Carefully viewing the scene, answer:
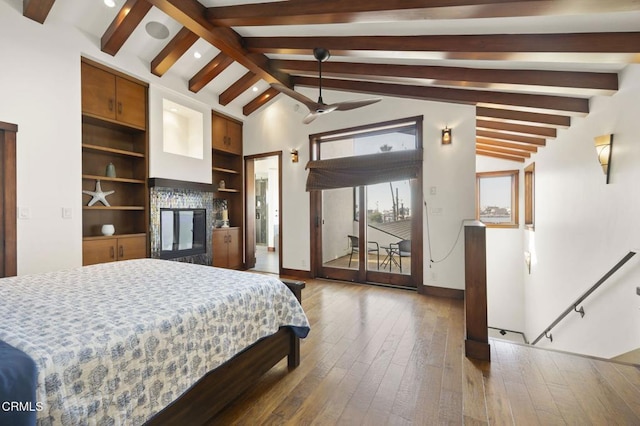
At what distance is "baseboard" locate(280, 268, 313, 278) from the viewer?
16.7 feet

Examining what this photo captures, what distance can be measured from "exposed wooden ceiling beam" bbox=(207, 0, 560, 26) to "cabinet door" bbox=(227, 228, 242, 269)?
3.65 metres

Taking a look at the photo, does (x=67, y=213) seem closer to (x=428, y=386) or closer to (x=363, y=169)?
(x=363, y=169)

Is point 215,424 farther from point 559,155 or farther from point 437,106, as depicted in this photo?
point 559,155

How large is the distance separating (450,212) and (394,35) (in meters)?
2.41

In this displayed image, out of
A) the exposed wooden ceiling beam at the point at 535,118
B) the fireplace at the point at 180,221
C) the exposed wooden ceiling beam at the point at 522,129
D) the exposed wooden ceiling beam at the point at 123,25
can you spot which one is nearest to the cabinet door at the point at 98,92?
the exposed wooden ceiling beam at the point at 123,25

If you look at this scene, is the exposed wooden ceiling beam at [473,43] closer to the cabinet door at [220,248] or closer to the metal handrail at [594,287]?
the metal handrail at [594,287]

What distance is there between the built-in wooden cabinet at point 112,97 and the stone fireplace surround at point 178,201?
2.97 ft

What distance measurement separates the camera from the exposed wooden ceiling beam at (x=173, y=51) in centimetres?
370

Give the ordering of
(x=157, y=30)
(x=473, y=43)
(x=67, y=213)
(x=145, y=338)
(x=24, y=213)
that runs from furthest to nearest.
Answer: (x=157, y=30) → (x=67, y=213) → (x=24, y=213) → (x=473, y=43) → (x=145, y=338)

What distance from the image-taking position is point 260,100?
5.65 meters

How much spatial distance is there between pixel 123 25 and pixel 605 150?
17.2 feet

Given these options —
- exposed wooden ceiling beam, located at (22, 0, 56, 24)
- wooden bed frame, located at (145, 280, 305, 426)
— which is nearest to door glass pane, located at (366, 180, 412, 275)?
wooden bed frame, located at (145, 280, 305, 426)

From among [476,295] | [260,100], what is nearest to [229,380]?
[476,295]

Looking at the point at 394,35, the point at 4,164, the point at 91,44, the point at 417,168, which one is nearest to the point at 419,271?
the point at 417,168
